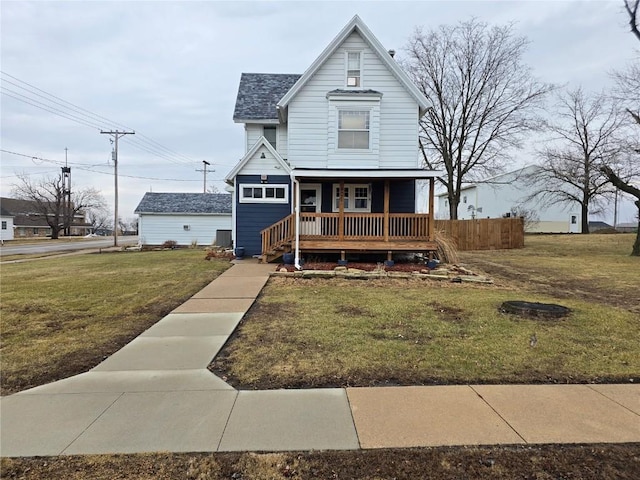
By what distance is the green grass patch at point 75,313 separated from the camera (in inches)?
187

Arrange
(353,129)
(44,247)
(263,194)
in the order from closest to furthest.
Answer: (353,129) < (263,194) < (44,247)

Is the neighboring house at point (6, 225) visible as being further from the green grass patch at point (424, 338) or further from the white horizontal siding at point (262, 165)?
the green grass patch at point (424, 338)

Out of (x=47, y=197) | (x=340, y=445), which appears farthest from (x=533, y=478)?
(x=47, y=197)

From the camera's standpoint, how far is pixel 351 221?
1348cm

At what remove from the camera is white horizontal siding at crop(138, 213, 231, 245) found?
29188 millimetres

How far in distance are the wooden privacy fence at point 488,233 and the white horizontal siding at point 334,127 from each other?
1089cm

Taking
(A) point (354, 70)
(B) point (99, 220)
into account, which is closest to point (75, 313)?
(A) point (354, 70)

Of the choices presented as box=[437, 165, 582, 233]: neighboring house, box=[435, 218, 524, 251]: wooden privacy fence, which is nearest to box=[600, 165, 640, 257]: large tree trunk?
box=[435, 218, 524, 251]: wooden privacy fence

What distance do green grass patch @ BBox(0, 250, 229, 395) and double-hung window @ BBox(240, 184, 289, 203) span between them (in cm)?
374

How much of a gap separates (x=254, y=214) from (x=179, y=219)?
16564 mm

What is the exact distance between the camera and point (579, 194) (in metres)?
→ 39.3

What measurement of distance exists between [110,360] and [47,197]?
6959 cm

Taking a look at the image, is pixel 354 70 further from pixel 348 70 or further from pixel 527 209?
pixel 527 209

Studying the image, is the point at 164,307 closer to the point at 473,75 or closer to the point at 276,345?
the point at 276,345
